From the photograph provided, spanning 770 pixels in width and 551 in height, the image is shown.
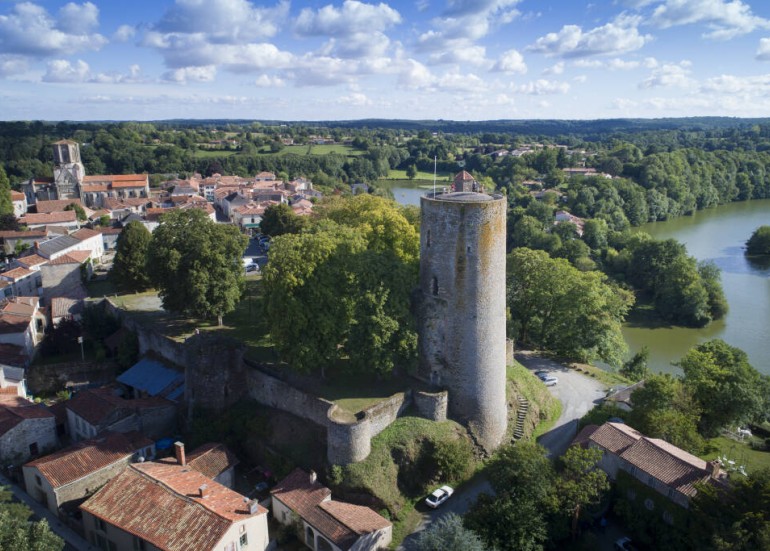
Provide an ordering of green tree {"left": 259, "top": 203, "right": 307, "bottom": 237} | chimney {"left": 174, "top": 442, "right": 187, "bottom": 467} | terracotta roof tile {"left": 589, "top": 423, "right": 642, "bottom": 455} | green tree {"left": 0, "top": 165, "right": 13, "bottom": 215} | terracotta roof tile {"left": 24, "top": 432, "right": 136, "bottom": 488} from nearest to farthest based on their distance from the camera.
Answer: terracotta roof tile {"left": 24, "top": 432, "right": 136, "bottom": 488}
chimney {"left": 174, "top": 442, "right": 187, "bottom": 467}
terracotta roof tile {"left": 589, "top": 423, "right": 642, "bottom": 455}
green tree {"left": 259, "top": 203, "right": 307, "bottom": 237}
green tree {"left": 0, "top": 165, "right": 13, "bottom": 215}

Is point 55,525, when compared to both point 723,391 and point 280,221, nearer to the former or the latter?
point 723,391

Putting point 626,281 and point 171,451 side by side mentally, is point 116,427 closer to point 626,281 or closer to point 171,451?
point 171,451

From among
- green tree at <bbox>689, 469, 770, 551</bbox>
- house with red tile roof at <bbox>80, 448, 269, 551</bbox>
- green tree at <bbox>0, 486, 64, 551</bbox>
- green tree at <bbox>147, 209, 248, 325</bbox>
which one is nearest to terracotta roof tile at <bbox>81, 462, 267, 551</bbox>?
house with red tile roof at <bbox>80, 448, 269, 551</bbox>

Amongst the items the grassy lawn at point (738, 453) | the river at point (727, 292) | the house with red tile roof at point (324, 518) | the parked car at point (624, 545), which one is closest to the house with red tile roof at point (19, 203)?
the river at point (727, 292)

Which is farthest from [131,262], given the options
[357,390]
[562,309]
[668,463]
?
[668,463]

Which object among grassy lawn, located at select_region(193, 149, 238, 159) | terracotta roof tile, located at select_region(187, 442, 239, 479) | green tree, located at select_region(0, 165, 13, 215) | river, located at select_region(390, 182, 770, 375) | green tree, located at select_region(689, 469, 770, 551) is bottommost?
river, located at select_region(390, 182, 770, 375)

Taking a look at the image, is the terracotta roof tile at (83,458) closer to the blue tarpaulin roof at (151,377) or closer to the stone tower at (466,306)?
the blue tarpaulin roof at (151,377)

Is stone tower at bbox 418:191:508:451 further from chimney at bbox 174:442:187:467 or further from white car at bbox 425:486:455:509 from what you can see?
chimney at bbox 174:442:187:467
